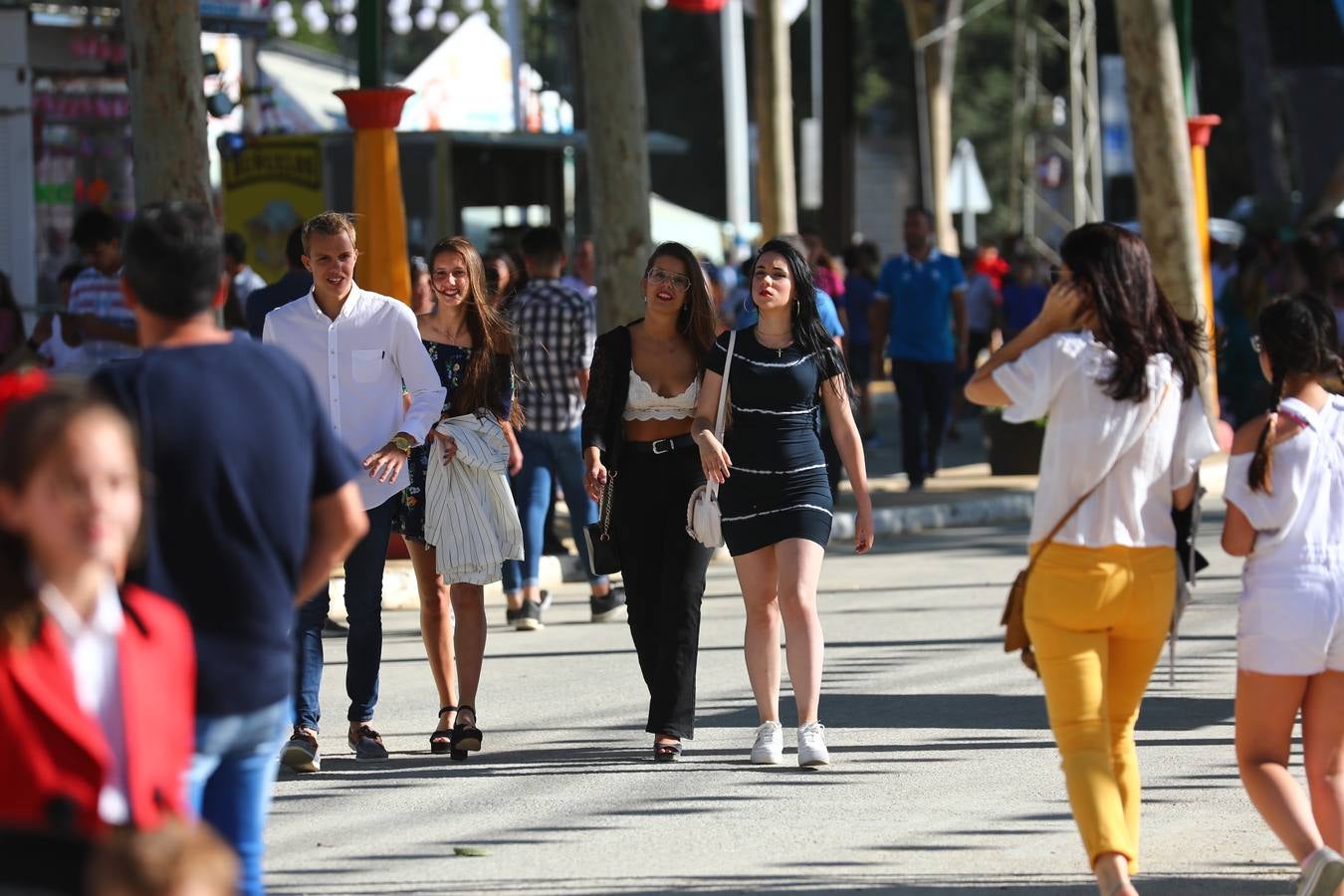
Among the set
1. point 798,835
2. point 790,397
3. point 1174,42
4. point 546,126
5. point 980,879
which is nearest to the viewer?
point 980,879

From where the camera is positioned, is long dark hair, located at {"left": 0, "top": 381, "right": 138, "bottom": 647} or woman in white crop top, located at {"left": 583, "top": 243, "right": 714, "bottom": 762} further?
woman in white crop top, located at {"left": 583, "top": 243, "right": 714, "bottom": 762}

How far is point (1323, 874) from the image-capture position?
18.0 feet

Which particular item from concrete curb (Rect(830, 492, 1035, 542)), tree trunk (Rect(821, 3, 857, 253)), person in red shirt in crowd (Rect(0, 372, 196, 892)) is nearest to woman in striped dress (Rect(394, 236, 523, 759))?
person in red shirt in crowd (Rect(0, 372, 196, 892))

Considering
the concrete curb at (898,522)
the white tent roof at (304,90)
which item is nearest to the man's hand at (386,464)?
the concrete curb at (898,522)

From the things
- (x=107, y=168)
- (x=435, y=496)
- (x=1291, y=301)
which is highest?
(x=107, y=168)

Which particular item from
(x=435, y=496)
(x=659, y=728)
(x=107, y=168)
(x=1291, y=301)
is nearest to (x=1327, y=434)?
(x=1291, y=301)

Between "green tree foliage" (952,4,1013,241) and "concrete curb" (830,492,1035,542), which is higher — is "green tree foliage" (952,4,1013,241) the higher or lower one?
the higher one

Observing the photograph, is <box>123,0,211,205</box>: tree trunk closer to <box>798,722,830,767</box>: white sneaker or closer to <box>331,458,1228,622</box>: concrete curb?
<box>331,458,1228,622</box>: concrete curb

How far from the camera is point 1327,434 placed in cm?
576

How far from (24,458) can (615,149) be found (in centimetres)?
1090

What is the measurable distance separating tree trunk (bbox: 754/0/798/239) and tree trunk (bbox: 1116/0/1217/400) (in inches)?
268

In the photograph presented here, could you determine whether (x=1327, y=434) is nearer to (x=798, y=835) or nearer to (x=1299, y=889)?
(x=1299, y=889)

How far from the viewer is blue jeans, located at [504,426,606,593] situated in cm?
1183

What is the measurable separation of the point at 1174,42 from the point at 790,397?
11325mm
